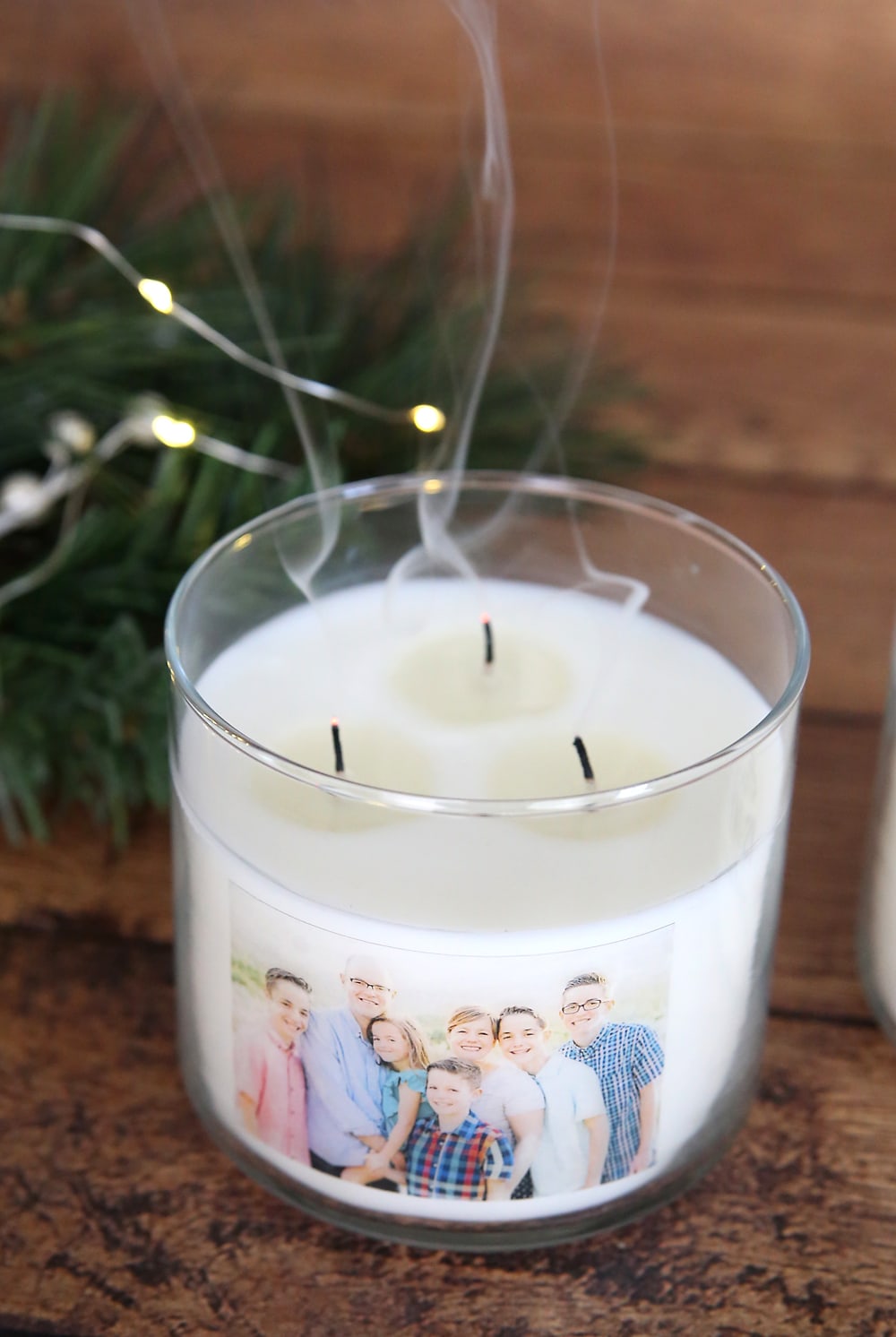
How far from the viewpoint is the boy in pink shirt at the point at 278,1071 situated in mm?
448

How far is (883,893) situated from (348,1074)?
8.1 inches

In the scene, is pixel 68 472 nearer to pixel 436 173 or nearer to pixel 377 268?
pixel 377 268

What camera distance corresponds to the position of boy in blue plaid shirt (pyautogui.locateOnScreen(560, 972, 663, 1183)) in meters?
0.43

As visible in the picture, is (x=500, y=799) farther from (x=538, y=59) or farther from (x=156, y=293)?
(x=538, y=59)

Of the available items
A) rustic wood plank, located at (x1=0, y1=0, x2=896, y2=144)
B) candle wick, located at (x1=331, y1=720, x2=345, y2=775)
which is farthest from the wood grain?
candle wick, located at (x1=331, y1=720, x2=345, y2=775)

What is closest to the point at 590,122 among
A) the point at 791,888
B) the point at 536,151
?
the point at 536,151

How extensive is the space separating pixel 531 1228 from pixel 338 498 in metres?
0.24

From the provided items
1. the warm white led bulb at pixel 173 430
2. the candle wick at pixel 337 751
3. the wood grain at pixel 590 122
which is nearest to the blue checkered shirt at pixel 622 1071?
the candle wick at pixel 337 751

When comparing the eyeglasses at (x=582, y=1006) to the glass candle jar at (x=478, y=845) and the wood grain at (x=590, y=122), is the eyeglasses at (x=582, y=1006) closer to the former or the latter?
the glass candle jar at (x=478, y=845)

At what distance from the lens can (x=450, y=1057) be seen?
0.43 metres

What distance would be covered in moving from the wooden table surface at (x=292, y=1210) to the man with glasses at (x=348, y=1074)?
0.04 metres

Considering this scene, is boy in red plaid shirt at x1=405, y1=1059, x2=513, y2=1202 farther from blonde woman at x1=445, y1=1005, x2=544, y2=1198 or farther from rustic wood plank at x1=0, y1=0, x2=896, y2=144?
rustic wood plank at x1=0, y1=0, x2=896, y2=144

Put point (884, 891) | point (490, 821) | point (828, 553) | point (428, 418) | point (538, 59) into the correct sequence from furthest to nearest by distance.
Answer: point (538, 59)
point (828, 553)
point (428, 418)
point (884, 891)
point (490, 821)

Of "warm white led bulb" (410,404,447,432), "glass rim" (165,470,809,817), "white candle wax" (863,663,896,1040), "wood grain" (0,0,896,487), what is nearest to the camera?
"glass rim" (165,470,809,817)
